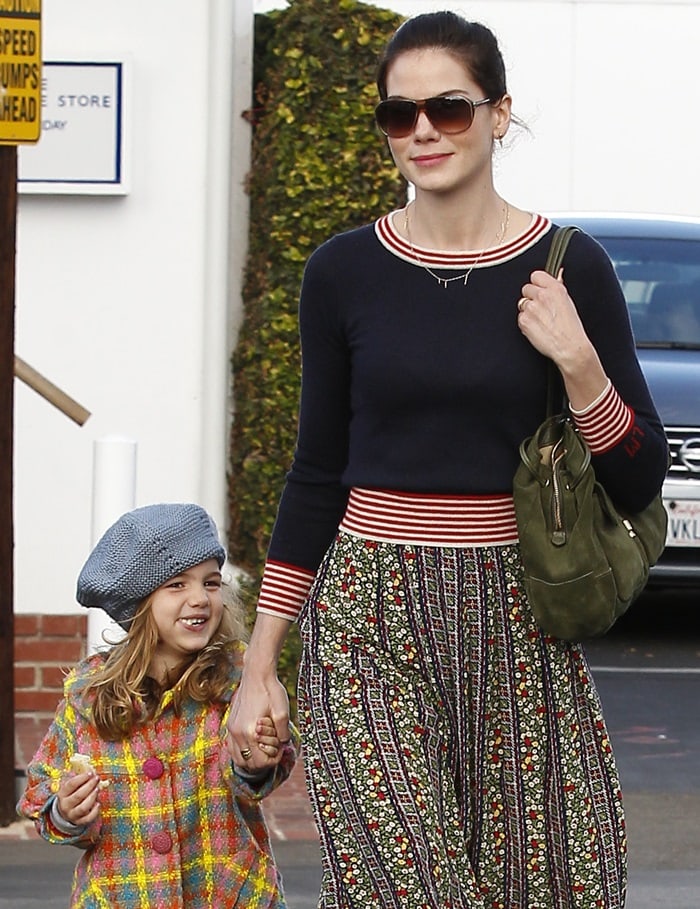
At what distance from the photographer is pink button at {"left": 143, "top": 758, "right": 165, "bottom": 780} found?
355 cm

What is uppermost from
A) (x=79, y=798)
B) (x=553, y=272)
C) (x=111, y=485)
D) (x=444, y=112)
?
(x=444, y=112)

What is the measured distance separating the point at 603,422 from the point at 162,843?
3.72 feet

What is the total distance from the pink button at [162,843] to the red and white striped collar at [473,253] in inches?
44.0

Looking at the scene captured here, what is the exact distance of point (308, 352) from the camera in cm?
330

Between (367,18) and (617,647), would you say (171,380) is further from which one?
(617,647)

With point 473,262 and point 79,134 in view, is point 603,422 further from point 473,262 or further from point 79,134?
point 79,134

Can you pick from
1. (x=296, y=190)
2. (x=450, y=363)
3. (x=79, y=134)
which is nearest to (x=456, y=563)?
(x=450, y=363)

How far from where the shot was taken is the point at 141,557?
3.66 m

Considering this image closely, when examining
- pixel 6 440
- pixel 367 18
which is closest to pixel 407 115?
pixel 6 440

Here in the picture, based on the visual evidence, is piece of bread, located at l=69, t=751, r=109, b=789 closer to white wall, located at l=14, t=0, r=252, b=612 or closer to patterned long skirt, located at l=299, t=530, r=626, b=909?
patterned long skirt, located at l=299, t=530, r=626, b=909

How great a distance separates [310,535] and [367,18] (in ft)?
14.1

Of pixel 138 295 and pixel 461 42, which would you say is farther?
pixel 138 295

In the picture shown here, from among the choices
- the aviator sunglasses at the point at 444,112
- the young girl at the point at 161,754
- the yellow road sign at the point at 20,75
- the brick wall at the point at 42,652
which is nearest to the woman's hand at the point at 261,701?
the young girl at the point at 161,754

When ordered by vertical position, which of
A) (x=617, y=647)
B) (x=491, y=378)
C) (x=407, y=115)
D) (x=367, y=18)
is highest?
(x=367, y=18)
